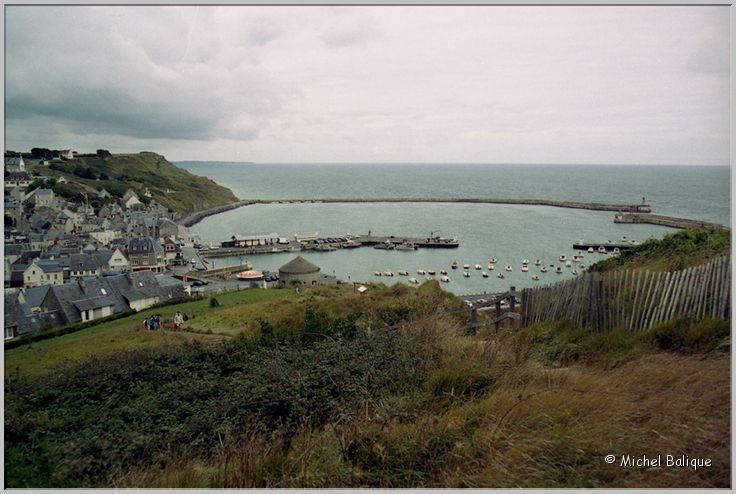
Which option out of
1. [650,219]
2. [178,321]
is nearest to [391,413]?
[178,321]

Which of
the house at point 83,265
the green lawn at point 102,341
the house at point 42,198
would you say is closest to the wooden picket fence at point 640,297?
the green lawn at point 102,341

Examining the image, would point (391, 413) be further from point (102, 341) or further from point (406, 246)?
point (406, 246)

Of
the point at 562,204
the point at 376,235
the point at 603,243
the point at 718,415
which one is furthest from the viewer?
the point at 562,204

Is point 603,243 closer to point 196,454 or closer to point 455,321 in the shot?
point 455,321

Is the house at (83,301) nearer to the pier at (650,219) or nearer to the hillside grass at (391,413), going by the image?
the hillside grass at (391,413)

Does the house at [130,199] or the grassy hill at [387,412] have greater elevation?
the house at [130,199]

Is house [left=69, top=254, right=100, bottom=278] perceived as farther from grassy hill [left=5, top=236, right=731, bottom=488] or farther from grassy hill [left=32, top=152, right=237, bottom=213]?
grassy hill [left=5, top=236, right=731, bottom=488]

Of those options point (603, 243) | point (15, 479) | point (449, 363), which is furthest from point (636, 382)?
point (603, 243)
